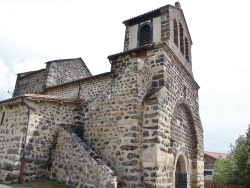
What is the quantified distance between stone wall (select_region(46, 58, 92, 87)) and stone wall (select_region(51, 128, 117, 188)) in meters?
8.49

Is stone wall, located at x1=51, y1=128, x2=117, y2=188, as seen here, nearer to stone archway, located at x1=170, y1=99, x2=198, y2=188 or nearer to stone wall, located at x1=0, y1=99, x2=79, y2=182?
stone wall, located at x1=0, y1=99, x2=79, y2=182

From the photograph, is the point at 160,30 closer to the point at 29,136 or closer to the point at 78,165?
the point at 78,165

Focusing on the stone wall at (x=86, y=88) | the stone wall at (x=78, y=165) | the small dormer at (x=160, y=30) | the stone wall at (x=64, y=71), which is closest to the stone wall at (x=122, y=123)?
the stone wall at (x=78, y=165)

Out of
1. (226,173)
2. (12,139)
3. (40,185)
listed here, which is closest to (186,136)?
(40,185)

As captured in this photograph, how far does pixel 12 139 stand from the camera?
8.88 m

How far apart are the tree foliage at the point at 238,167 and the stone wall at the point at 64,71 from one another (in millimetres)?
13695

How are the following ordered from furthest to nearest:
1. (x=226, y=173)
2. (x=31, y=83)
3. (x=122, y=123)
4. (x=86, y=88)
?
(x=226, y=173) → (x=31, y=83) → (x=86, y=88) → (x=122, y=123)

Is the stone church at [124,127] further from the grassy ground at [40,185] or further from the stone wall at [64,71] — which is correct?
the stone wall at [64,71]

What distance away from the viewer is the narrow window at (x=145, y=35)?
10.7 metres

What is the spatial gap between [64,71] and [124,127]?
11409 millimetres

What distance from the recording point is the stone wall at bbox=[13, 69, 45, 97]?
683 inches

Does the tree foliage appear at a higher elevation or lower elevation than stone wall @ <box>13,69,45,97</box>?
lower

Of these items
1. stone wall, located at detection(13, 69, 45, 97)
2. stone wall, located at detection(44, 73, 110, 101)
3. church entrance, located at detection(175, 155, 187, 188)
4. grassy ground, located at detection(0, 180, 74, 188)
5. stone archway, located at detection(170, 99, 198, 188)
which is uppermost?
stone wall, located at detection(13, 69, 45, 97)

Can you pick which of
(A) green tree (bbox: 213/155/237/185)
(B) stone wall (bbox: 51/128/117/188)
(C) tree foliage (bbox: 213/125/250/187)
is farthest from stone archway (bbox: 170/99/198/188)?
(A) green tree (bbox: 213/155/237/185)
